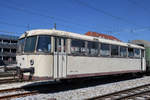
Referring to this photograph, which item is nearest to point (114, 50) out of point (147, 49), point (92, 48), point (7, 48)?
point (92, 48)

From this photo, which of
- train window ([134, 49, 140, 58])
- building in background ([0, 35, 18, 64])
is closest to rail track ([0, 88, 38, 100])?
train window ([134, 49, 140, 58])

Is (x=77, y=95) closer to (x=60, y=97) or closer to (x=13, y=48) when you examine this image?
(x=60, y=97)

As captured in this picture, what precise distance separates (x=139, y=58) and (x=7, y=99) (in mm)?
11441

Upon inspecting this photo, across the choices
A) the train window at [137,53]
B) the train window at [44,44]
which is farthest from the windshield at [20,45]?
the train window at [137,53]

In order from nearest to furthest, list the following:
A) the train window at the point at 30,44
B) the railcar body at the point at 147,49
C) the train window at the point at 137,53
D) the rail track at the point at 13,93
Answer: the rail track at the point at 13,93 < the train window at the point at 30,44 < the train window at the point at 137,53 < the railcar body at the point at 147,49

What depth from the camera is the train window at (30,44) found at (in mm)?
8594

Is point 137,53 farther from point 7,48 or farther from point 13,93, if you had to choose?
point 7,48

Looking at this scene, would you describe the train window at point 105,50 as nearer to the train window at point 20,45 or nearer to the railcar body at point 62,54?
the railcar body at point 62,54

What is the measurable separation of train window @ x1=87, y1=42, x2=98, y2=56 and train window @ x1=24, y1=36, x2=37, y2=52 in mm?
3072

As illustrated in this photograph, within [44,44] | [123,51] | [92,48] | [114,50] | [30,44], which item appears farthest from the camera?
[123,51]

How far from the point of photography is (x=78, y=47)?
941 centimetres

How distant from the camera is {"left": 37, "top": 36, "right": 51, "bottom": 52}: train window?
835cm

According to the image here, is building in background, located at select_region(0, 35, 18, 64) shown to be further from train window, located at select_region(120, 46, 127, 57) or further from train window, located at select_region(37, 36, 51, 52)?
train window, located at select_region(37, 36, 51, 52)

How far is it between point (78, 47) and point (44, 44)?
1.91 m
